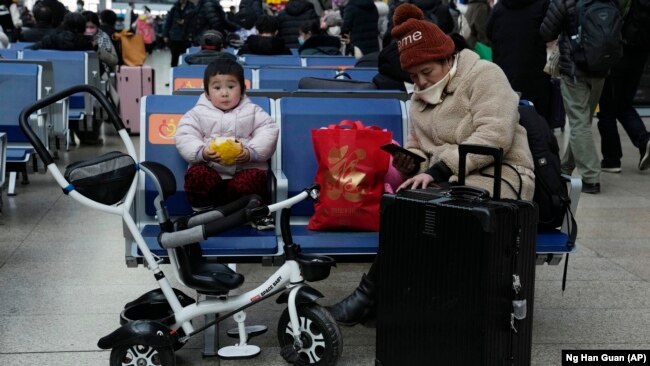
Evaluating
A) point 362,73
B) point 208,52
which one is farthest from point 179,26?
point 362,73

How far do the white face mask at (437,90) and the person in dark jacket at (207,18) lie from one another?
1368 centimetres

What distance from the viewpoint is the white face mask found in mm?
5191

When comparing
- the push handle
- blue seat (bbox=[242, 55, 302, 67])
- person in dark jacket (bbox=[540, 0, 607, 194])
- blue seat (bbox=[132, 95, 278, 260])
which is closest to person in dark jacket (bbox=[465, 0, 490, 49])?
blue seat (bbox=[242, 55, 302, 67])

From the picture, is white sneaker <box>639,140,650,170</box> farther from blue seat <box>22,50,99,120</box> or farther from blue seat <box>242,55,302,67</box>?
blue seat <box>22,50,99,120</box>

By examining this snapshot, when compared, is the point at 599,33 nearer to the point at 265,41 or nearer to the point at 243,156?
the point at 243,156

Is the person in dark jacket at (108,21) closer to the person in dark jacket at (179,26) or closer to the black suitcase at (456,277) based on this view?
the person in dark jacket at (179,26)

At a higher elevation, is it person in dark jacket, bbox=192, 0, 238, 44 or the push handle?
person in dark jacket, bbox=192, 0, 238, 44

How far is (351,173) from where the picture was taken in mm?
5141

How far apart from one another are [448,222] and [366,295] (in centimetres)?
106

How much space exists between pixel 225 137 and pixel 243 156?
134mm

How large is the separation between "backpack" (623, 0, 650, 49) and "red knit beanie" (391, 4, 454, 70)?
5.25m

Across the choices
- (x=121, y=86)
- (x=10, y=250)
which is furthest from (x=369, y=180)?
(x=121, y=86)

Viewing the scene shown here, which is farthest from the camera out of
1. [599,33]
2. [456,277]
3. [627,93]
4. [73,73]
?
[73,73]

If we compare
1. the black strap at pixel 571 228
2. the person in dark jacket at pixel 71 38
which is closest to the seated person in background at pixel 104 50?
the person in dark jacket at pixel 71 38
